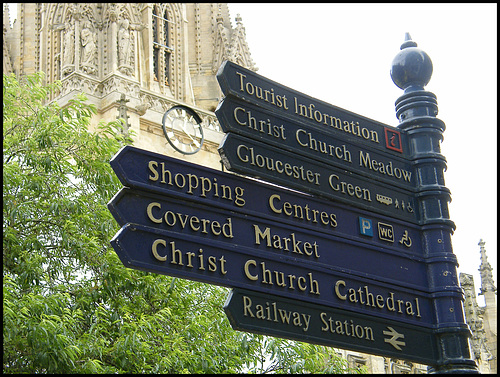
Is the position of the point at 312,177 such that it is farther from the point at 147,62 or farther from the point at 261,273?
the point at 147,62

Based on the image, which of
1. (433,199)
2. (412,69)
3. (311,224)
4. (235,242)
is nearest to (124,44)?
(412,69)

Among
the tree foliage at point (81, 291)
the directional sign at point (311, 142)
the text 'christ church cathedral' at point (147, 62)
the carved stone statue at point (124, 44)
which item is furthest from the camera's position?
the carved stone statue at point (124, 44)

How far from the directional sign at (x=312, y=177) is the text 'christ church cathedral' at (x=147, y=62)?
84.2 feet

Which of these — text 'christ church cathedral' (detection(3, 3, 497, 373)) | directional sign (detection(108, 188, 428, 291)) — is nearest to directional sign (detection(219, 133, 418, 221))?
directional sign (detection(108, 188, 428, 291))

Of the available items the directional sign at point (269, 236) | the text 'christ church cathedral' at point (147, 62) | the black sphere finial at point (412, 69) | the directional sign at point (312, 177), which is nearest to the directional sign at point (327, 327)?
the directional sign at point (269, 236)

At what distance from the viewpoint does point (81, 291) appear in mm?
14484

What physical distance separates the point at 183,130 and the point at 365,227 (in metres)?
30.1

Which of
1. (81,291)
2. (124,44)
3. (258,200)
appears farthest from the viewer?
(124,44)

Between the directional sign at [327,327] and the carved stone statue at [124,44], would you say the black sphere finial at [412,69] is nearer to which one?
the directional sign at [327,327]

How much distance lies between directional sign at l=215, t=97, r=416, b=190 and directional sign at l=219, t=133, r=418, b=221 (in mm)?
57

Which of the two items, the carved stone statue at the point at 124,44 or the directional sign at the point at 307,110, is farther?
the carved stone statue at the point at 124,44

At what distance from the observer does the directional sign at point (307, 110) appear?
6488 mm

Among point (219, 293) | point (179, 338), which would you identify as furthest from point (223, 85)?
point (219, 293)

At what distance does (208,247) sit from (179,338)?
8633 mm
